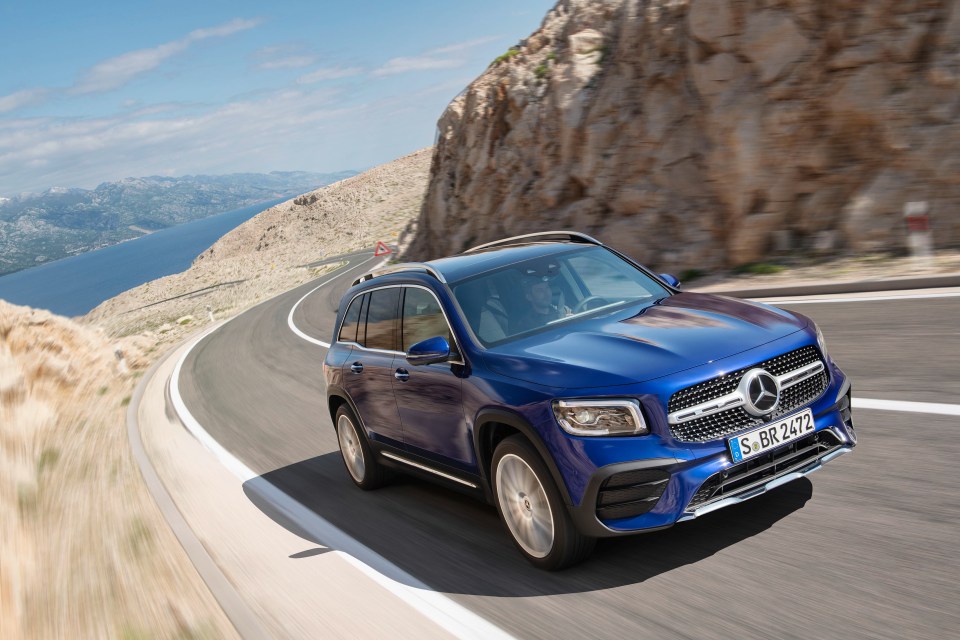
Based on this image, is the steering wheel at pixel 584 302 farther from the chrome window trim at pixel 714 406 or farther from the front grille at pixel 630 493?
the front grille at pixel 630 493

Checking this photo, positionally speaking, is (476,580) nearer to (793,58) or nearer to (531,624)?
(531,624)

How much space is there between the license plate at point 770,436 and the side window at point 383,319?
2773 mm

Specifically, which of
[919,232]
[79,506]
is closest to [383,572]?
[79,506]

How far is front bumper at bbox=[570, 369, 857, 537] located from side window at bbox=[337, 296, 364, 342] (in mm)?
3320

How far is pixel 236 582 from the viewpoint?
18.6ft

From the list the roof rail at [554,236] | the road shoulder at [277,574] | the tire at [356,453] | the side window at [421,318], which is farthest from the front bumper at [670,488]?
the tire at [356,453]

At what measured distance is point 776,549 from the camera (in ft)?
14.5

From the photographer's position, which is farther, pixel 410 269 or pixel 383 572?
pixel 410 269

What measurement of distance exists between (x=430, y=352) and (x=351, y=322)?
229 cm

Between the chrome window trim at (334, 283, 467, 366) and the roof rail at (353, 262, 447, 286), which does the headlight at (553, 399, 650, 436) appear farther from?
the roof rail at (353, 262, 447, 286)

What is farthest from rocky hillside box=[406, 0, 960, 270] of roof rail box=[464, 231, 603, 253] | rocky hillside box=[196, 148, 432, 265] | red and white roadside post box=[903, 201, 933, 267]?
rocky hillside box=[196, 148, 432, 265]

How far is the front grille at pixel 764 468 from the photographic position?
13.8 feet

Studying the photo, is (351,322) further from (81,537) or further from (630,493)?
(630,493)

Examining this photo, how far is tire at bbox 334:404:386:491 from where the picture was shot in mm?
6961
